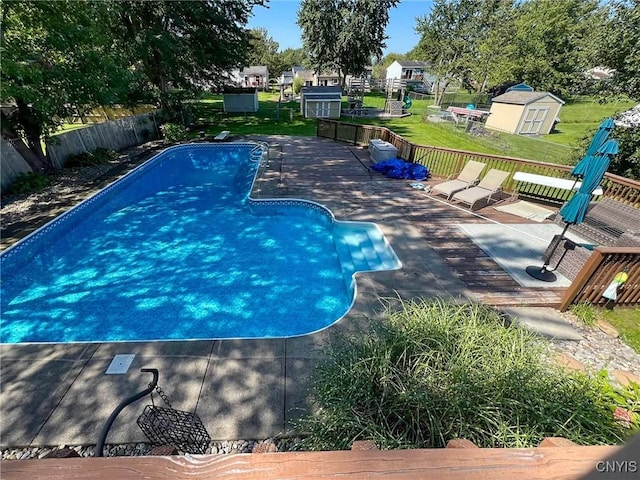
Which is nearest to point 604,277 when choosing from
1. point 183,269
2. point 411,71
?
point 183,269

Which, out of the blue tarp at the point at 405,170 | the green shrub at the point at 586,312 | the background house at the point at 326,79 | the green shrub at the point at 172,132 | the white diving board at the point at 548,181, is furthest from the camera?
the background house at the point at 326,79

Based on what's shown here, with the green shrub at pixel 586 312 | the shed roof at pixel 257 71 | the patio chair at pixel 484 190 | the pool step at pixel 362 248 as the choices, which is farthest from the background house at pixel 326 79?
the green shrub at pixel 586 312

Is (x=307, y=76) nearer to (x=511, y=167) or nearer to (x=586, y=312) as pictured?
(x=511, y=167)

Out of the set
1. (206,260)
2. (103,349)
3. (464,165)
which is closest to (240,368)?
(103,349)

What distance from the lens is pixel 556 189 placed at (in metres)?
9.38

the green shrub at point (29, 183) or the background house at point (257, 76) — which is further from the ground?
the background house at point (257, 76)

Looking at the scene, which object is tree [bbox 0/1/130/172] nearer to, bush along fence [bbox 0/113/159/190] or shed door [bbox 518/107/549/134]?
bush along fence [bbox 0/113/159/190]

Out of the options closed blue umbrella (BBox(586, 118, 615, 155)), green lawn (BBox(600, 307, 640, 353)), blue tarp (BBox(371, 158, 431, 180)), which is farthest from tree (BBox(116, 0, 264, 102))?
green lawn (BBox(600, 307, 640, 353))

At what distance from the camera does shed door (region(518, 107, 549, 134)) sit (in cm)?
2214

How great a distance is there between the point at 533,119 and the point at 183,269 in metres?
27.0

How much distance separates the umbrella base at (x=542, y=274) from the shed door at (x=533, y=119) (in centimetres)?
2210

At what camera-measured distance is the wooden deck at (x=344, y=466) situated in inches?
35.9

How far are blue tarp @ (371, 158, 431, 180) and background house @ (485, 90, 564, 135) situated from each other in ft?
55.3

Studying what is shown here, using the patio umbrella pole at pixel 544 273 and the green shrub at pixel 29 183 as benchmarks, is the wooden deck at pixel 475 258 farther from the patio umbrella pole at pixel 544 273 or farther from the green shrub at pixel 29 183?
the green shrub at pixel 29 183
